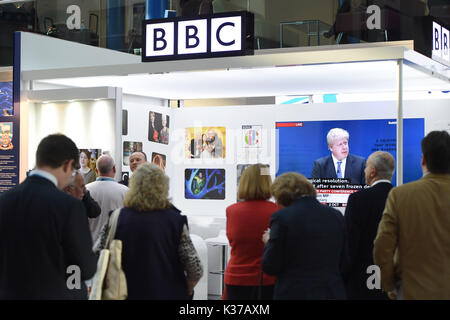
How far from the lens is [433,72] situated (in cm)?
684

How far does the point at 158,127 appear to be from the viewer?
8.72m

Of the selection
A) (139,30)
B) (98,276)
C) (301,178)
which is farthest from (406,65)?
(139,30)

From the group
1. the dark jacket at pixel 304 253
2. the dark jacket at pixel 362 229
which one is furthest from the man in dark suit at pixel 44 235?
the dark jacket at pixel 362 229

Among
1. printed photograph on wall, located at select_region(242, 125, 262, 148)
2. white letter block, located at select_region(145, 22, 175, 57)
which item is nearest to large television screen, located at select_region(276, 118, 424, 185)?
printed photograph on wall, located at select_region(242, 125, 262, 148)

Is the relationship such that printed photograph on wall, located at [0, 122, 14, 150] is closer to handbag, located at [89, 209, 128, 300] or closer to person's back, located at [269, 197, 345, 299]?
handbag, located at [89, 209, 128, 300]

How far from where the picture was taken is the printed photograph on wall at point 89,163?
25.2ft

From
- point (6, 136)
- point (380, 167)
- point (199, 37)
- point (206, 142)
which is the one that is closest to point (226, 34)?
point (199, 37)

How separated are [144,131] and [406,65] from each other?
3453mm

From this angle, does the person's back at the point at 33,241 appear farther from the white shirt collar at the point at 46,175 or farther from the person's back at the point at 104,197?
the person's back at the point at 104,197

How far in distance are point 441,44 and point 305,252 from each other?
4115 millimetres

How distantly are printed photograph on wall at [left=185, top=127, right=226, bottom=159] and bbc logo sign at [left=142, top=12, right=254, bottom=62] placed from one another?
1.60 metres

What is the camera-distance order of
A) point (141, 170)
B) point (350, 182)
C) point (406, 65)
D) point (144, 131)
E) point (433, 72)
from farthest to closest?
point (144, 131), point (350, 182), point (433, 72), point (406, 65), point (141, 170)

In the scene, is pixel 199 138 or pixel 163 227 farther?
pixel 199 138

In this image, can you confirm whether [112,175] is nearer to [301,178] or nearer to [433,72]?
[301,178]
